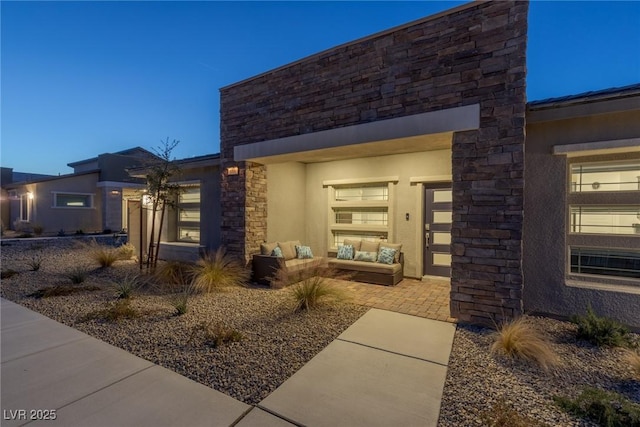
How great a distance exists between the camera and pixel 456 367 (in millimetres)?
3219

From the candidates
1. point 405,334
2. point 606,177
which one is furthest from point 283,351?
point 606,177

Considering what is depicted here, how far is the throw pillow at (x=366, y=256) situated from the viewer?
7461 millimetres

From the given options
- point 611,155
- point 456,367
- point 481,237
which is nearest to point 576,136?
point 611,155

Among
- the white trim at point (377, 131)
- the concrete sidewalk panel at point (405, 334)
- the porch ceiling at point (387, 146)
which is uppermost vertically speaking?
the white trim at point (377, 131)

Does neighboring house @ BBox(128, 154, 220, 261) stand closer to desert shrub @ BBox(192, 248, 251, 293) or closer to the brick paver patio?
desert shrub @ BBox(192, 248, 251, 293)

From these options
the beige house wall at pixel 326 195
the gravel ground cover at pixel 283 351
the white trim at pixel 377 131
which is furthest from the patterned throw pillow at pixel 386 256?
the white trim at pixel 377 131

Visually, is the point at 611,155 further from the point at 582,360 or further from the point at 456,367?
the point at 456,367

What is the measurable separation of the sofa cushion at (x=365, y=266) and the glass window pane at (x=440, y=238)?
1.17m

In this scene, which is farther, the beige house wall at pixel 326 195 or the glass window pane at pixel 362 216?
the glass window pane at pixel 362 216

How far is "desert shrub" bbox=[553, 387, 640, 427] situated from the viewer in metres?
2.23

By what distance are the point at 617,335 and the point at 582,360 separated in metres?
0.91

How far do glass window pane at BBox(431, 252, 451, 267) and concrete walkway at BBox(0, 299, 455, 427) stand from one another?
3596 millimetres

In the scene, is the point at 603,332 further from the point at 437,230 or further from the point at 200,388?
the point at 200,388

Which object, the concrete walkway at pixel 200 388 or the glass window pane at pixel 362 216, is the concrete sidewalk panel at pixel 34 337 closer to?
the concrete walkway at pixel 200 388
